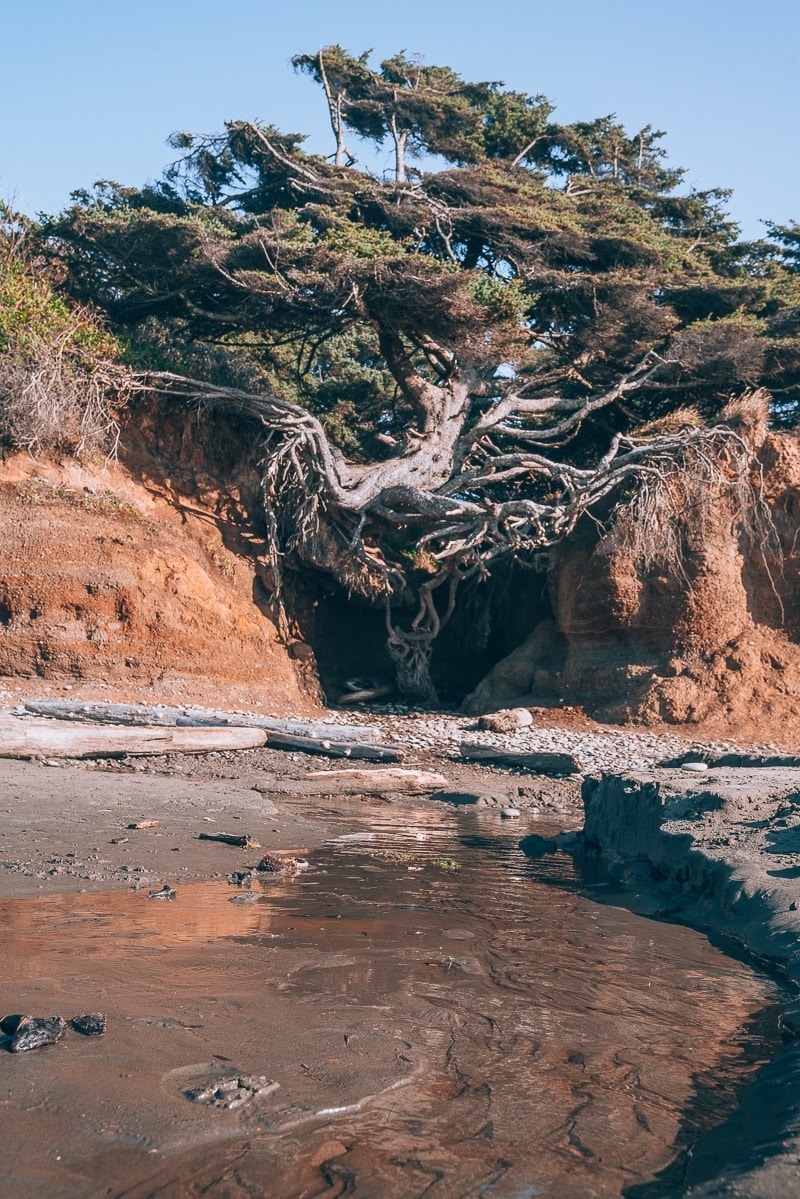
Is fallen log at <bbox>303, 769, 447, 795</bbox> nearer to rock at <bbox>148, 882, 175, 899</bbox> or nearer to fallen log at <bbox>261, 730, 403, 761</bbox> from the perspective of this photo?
fallen log at <bbox>261, 730, 403, 761</bbox>

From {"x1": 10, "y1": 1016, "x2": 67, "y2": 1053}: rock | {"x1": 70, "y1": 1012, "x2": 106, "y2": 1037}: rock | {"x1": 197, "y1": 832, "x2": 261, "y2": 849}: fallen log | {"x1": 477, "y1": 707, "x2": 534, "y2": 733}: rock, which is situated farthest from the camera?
{"x1": 477, "y1": 707, "x2": 534, "y2": 733}: rock

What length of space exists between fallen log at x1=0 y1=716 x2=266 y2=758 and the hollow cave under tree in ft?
17.1

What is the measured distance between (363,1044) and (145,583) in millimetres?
11203

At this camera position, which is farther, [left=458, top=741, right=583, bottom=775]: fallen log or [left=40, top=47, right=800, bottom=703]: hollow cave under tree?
[left=40, top=47, right=800, bottom=703]: hollow cave under tree

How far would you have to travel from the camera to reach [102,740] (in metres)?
10.2

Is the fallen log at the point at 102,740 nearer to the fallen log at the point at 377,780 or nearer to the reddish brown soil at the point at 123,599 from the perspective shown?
the fallen log at the point at 377,780

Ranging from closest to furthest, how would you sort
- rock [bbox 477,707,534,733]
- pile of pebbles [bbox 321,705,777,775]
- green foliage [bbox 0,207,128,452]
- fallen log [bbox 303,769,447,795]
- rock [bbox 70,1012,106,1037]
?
rock [bbox 70,1012,106,1037] → fallen log [bbox 303,769,447,795] → pile of pebbles [bbox 321,705,777,775] → green foliage [bbox 0,207,128,452] → rock [bbox 477,707,534,733]

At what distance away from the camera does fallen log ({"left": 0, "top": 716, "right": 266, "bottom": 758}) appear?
9617 millimetres

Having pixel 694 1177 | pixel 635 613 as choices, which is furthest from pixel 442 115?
pixel 694 1177

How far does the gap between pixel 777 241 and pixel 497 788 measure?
16.6 metres

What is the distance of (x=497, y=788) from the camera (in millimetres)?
11109

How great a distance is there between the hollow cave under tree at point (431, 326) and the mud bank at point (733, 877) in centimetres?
776

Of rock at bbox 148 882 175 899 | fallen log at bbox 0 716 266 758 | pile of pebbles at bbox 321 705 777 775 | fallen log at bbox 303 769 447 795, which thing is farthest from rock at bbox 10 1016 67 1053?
pile of pebbles at bbox 321 705 777 775

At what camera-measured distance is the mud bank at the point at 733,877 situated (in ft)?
9.87
